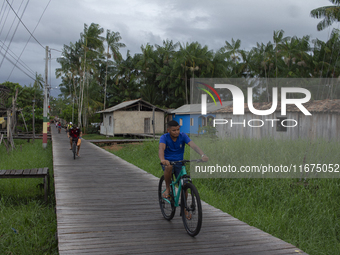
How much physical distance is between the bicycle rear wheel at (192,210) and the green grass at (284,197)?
6.03 feet

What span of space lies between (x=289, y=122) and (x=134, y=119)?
1734 cm

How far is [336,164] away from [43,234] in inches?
285

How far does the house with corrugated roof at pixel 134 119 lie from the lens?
109ft

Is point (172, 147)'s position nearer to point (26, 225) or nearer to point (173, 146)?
point (173, 146)

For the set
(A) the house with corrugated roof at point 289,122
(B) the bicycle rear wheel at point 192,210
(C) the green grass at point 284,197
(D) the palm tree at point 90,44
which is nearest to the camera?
(B) the bicycle rear wheel at point 192,210

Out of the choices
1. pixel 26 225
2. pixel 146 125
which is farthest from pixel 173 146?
pixel 146 125

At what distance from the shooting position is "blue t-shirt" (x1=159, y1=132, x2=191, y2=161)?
4789 mm

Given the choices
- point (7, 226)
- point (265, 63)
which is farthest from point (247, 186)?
point (265, 63)

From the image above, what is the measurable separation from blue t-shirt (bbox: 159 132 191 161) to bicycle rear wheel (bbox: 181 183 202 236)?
0.49 m

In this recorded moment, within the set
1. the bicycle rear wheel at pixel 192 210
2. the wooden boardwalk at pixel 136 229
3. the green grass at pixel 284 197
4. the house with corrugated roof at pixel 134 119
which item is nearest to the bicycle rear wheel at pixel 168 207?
the wooden boardwalk at pixel 136 229

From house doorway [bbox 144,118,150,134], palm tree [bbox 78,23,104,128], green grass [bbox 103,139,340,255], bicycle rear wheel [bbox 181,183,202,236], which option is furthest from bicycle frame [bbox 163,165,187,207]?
palm tree [bbox 78,23,104,128]

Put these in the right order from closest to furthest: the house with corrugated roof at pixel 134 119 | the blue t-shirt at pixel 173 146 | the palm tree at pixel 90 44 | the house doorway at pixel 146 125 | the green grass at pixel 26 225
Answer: the blue t-shirt at pixel 173 146
the green grass at pixel 26 225
the house with corrugated roof at pixel 134 119
the house doorway at pixel 146 125
the palm tree at pixel 90 44

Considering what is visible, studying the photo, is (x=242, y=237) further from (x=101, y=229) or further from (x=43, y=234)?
(x=43, y=234)

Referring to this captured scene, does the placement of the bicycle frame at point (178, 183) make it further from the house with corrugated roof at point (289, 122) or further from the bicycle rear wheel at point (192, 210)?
the house with corrugated roof at point (289, 122)
